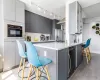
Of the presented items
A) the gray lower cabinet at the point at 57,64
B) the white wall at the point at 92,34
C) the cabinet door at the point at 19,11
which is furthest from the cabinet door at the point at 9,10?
the white wall at the point at 92,34

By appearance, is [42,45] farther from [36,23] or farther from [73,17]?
[36,23]

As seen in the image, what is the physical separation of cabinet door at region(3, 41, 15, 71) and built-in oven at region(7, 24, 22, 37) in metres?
0.28

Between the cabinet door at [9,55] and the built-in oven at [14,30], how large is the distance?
10.9 inches

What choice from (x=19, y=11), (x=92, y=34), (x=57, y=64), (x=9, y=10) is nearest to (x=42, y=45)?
(x=57, y=64)

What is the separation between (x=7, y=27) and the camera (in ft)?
8.84

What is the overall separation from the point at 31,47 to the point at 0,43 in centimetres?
175

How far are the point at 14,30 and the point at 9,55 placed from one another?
864 millimetres

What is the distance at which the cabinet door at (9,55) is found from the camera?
266 cm

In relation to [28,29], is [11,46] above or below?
below

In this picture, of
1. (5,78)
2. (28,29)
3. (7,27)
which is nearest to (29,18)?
(28,29)

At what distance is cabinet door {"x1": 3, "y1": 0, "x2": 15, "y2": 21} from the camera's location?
263cm

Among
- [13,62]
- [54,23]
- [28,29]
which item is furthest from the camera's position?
[54,23]

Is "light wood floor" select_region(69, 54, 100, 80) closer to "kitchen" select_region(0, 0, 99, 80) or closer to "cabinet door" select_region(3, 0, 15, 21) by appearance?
Answer: "kitchen" select_region(0, 0, 99, 80)

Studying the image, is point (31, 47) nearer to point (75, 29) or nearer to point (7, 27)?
point (7, 27)
